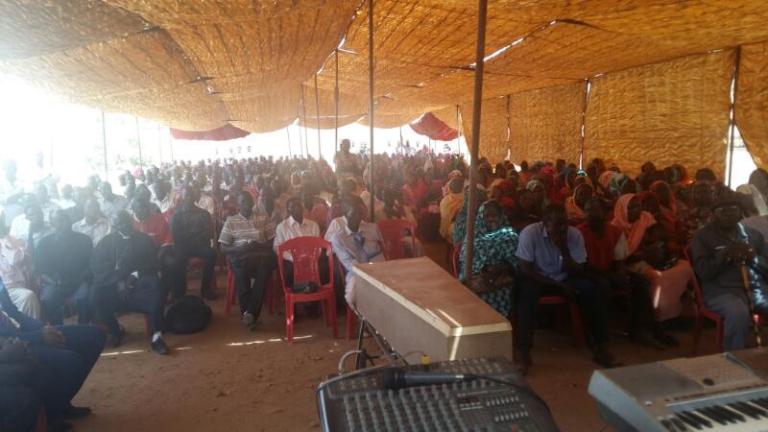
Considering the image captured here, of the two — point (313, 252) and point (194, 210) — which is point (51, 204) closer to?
point (194, 210)

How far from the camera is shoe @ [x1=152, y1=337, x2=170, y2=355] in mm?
4754

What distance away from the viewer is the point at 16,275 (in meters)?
4.76

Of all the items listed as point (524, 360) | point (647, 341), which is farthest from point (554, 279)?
point (647, 341)

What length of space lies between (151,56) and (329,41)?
230cm

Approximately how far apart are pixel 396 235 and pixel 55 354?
349cm

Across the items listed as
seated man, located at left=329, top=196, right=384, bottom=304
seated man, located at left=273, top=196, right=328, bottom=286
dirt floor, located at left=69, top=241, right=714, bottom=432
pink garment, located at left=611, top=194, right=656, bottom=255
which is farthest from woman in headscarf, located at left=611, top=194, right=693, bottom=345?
seated man, located at left=273, top=196, right=328, bottom=286

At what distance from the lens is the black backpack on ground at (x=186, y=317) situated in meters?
5.23

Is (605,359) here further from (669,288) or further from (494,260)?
(494,260)

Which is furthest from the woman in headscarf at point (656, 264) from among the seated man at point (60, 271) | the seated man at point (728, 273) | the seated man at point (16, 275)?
the seated man at point (16, 275)

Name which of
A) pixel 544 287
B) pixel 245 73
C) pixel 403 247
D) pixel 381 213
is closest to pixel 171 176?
pixel 245 73

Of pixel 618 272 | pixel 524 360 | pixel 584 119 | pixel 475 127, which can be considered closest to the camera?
pixel 475 127

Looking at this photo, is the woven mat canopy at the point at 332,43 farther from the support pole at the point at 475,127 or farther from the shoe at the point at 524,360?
the shoe at the point at 524,360

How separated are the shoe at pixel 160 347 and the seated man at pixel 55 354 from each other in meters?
1.05

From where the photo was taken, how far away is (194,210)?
644 cm
